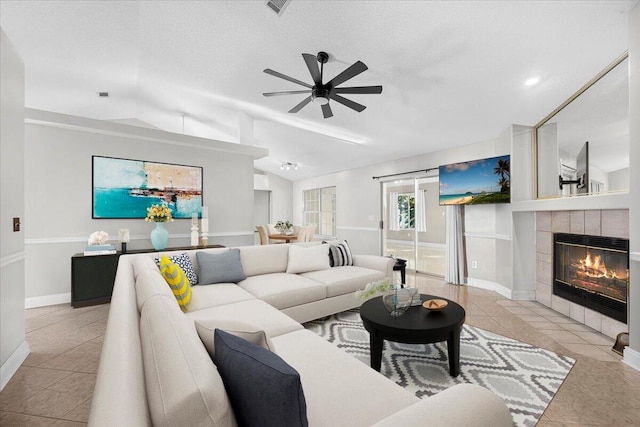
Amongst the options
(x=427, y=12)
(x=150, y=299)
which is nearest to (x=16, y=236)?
(x=150, y=299)

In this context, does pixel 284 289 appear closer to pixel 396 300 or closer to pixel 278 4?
pixel 396 300

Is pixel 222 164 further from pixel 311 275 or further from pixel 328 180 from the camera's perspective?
pixel 328 180

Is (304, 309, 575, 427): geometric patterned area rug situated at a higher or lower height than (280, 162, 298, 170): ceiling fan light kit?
lower

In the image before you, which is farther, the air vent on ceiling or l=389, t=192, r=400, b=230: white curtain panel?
l=389, t=192, r=400, b=230: white curtain panel

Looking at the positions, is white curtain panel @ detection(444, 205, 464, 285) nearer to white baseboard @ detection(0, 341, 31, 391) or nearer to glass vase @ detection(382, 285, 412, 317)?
glass vase @ detection(382, 285, 412, 317)

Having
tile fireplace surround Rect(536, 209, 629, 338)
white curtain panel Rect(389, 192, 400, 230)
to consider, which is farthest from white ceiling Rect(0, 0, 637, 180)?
white curtain panel Rect(389, 192, 400, 230)

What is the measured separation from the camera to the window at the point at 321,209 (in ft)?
27.5

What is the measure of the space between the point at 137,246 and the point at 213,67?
286 cm

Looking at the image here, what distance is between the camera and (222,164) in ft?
17.1

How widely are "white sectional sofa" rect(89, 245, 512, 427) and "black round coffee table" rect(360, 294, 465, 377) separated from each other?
555 mm

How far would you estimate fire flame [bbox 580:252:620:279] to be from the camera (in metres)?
2.90

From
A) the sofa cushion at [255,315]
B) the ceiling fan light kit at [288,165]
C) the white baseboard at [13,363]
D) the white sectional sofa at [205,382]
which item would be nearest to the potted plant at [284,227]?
the ceiling fan light kit at [288,165]

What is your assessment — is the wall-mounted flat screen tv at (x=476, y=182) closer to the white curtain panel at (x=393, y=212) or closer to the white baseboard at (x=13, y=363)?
the white curtain panel at (x=393, y=212)

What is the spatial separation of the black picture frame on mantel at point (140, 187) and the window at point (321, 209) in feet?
13.6
